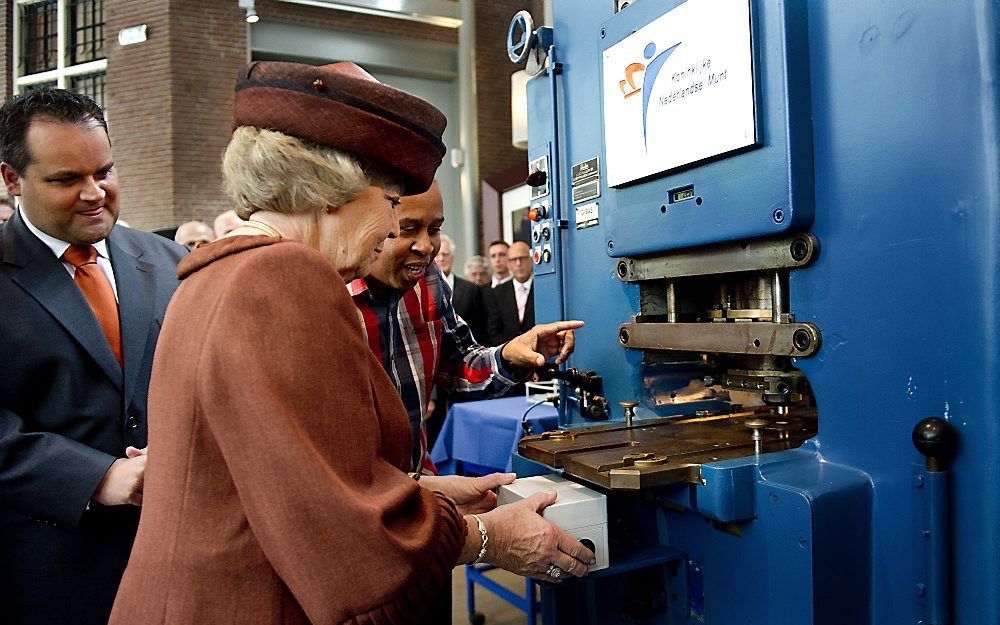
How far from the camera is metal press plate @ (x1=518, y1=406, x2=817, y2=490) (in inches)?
50.2

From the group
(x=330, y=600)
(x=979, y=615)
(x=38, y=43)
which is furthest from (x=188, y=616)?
(x=38, y=43)

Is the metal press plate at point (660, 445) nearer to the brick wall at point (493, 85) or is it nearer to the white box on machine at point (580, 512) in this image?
the white box on machine at point (580, 512)

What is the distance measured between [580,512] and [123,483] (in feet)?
2.91

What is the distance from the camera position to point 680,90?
1.56 metres

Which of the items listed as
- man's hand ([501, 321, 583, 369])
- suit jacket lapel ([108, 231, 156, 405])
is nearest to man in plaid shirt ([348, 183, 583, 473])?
man's hand ([501, 321, 583, 369])

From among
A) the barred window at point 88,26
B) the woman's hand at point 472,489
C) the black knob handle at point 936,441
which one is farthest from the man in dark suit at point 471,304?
the barred window at point 88,26

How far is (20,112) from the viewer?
153 cm

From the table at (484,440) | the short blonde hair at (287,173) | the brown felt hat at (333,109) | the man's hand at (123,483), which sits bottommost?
the table at (484,440)

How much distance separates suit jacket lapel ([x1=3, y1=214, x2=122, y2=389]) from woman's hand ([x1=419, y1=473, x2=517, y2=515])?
73 cm

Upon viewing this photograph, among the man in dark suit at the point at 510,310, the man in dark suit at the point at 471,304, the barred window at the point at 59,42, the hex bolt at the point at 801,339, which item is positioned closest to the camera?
the hex bolt at the point at 801,339

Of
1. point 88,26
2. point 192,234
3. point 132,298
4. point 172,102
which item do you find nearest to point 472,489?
point 132,298

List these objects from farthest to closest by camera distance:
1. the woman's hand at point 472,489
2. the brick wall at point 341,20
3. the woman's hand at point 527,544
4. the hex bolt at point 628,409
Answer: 1. the brick wall at point 341,20
2. the hex bolt at point 628,409
3. the woman's hand at point 472,489
4. the woman's hand at point 527,544

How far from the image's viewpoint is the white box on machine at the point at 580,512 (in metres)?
1.30

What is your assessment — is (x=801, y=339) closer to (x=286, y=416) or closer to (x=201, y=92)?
(x=286, y=416)
